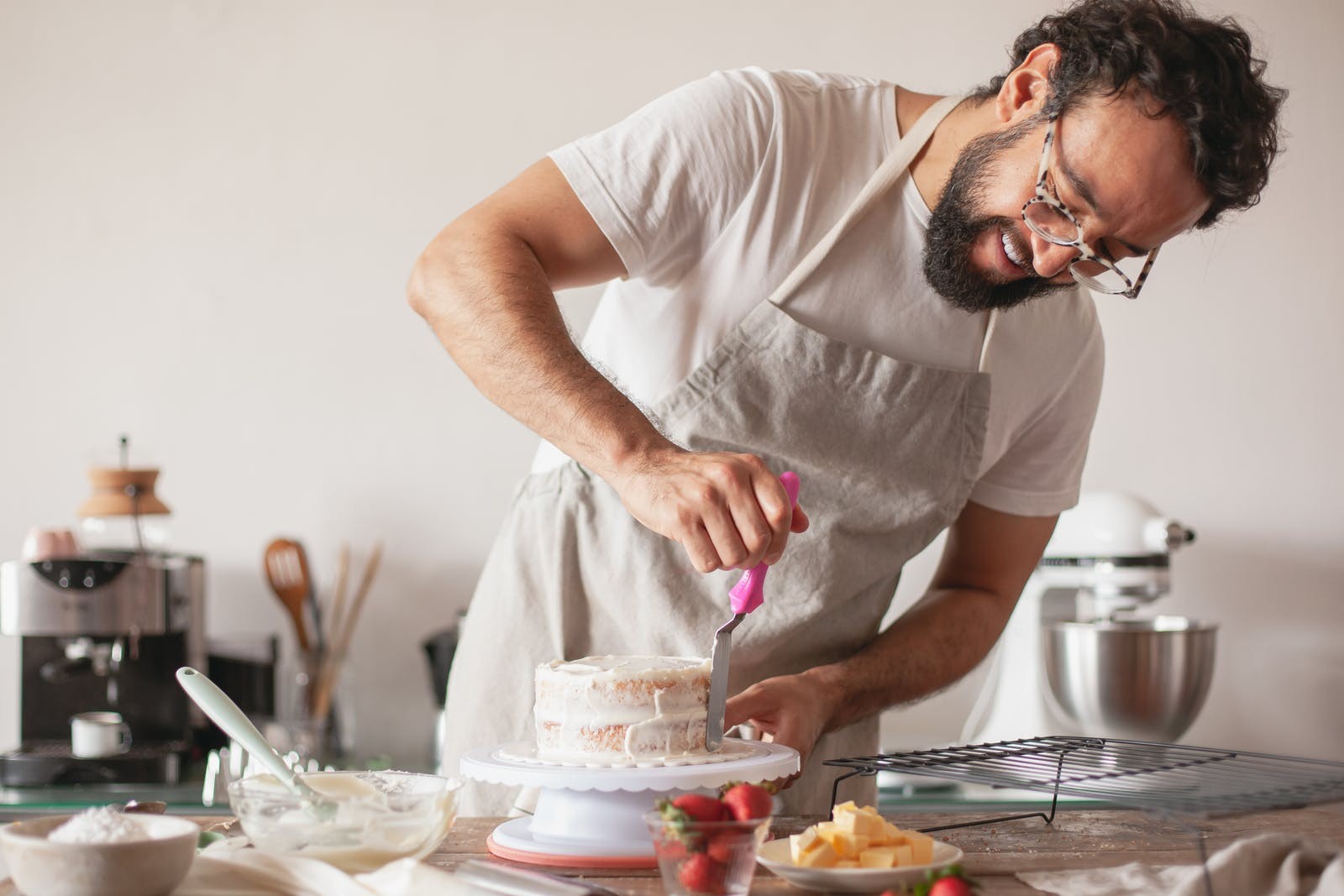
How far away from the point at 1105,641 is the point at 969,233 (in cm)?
93

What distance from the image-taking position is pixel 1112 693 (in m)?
2.02

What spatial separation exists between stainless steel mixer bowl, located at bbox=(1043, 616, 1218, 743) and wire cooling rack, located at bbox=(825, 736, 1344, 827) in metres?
0.74

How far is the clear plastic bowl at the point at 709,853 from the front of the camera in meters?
0.82

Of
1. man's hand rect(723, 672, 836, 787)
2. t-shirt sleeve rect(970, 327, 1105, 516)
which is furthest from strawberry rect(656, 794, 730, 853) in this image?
t-shirt sleeve rect(970, 327, 1105, 516)

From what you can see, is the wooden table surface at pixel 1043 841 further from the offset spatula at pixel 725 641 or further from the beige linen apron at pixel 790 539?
the beige linen apron at pixel 790 539

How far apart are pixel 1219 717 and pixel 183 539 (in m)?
2.01

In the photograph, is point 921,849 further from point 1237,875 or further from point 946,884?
point 1237,875

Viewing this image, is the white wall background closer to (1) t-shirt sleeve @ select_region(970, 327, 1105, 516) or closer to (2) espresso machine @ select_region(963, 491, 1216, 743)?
(2) espresso machine @ select_region(963, 491, 1216, 743)

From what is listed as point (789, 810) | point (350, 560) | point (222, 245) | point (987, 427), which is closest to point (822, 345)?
point (987, 427)

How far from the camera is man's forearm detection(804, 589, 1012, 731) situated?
55.0 inches

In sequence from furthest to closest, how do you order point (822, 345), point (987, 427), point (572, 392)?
point (987, 427)
point (822, 345)
point (572, 392)

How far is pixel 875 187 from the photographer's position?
4.60 ft

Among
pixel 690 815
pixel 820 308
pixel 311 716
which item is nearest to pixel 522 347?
pixel 820 308

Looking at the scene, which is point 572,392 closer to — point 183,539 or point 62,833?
point 62,833
